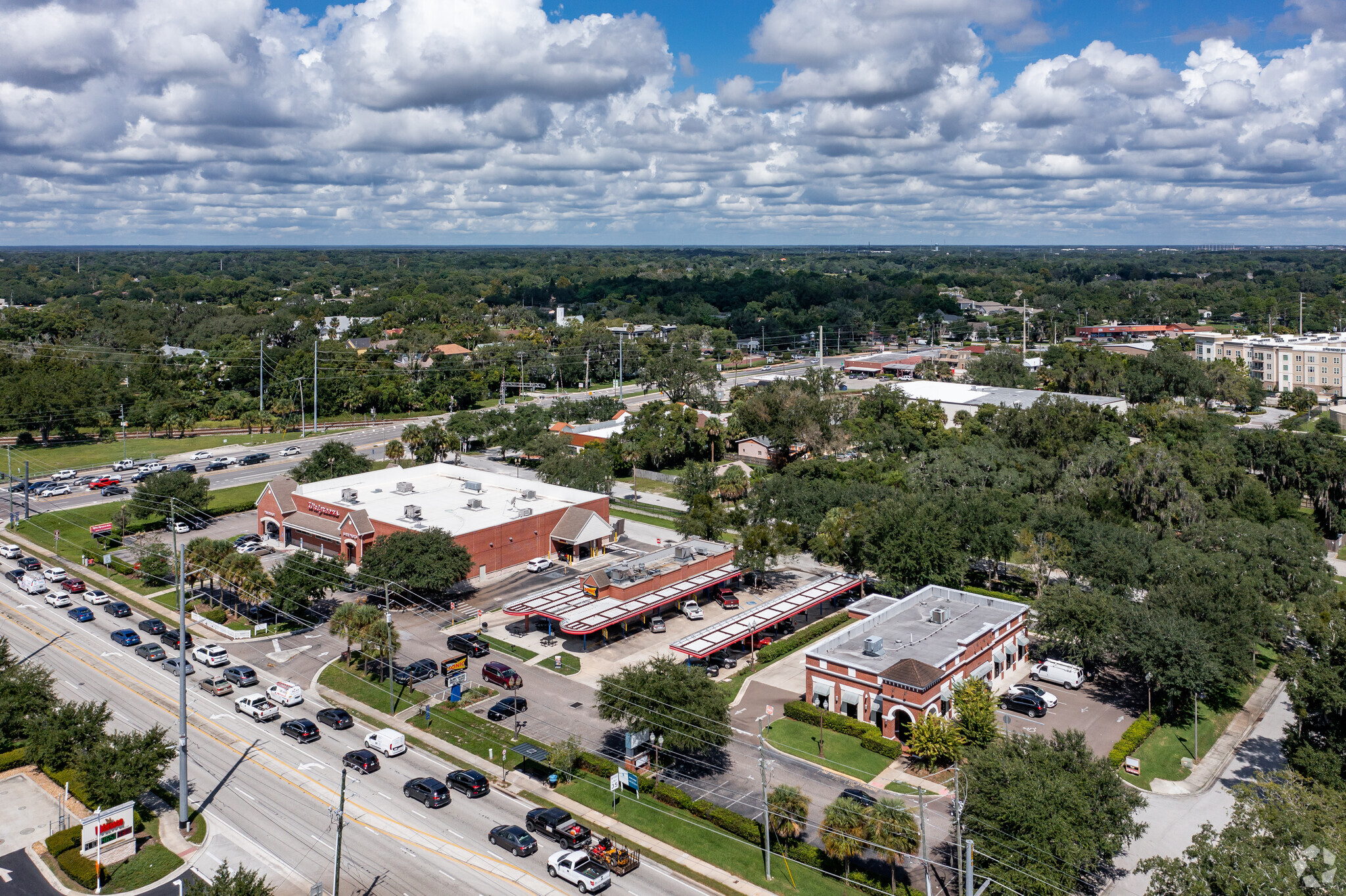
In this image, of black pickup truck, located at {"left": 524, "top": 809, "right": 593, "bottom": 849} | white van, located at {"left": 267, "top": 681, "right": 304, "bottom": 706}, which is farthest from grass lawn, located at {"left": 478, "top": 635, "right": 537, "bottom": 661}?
black pickup truck, located at {"left": 524, "top": 809, "right": 593, "bottom": 849}

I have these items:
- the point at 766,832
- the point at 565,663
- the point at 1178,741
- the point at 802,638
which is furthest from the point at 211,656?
the point at 1178,741

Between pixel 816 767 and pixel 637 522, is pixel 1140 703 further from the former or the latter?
pixel 637 522

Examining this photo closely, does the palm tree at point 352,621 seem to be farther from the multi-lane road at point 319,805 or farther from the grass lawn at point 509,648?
the grass lawn at point 509,648

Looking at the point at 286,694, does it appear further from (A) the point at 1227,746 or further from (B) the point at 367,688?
(A) the point at 1227,746

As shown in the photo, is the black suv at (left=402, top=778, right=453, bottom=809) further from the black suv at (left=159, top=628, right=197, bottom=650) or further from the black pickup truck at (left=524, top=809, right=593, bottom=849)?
the black suv at (left=159, top=628, right=197, bottom=650)

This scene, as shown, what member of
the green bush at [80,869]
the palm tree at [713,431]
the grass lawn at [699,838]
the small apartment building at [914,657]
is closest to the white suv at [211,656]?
the green bush at [80,869]
